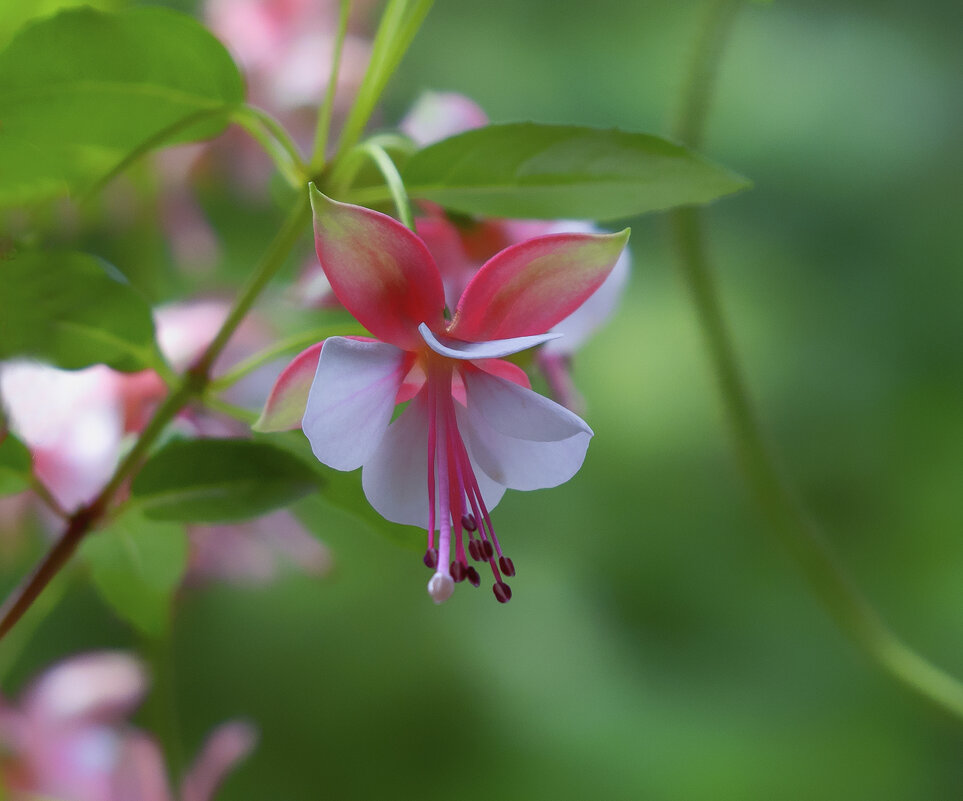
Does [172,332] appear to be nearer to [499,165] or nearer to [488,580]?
[499,165]

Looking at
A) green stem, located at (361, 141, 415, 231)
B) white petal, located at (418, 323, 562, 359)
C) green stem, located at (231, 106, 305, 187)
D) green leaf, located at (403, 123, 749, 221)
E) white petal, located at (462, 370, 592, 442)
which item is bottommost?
white petal, located at (462, 370, 592, 442)

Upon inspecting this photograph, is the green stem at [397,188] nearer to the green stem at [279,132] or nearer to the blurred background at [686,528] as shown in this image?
the green stem at [279,132]

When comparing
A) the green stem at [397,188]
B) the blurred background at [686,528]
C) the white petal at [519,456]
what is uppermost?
the green stem at [397,188]

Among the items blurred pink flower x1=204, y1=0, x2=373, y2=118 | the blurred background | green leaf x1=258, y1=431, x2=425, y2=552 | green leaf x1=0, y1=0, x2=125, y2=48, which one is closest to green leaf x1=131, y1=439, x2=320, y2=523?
green leaf x1=258, y1=431, x2=425, y2=552

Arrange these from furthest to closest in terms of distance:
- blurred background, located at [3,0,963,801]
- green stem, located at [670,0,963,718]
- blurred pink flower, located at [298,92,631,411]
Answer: blurred background, located at [3,0,963,801] < green stem, located at [670,0,963,718] < blurred pink flower, located at [298,92,631,411]

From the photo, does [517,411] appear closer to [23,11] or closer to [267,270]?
[267,270]

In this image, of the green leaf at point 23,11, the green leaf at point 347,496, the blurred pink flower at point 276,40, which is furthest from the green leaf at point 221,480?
the blurred pink flower at point 276,40

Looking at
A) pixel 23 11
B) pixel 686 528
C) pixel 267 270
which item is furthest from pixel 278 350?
pixel 686 528

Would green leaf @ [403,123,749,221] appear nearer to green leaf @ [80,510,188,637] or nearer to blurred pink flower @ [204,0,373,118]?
green leaf @ [80,510,188,637]
